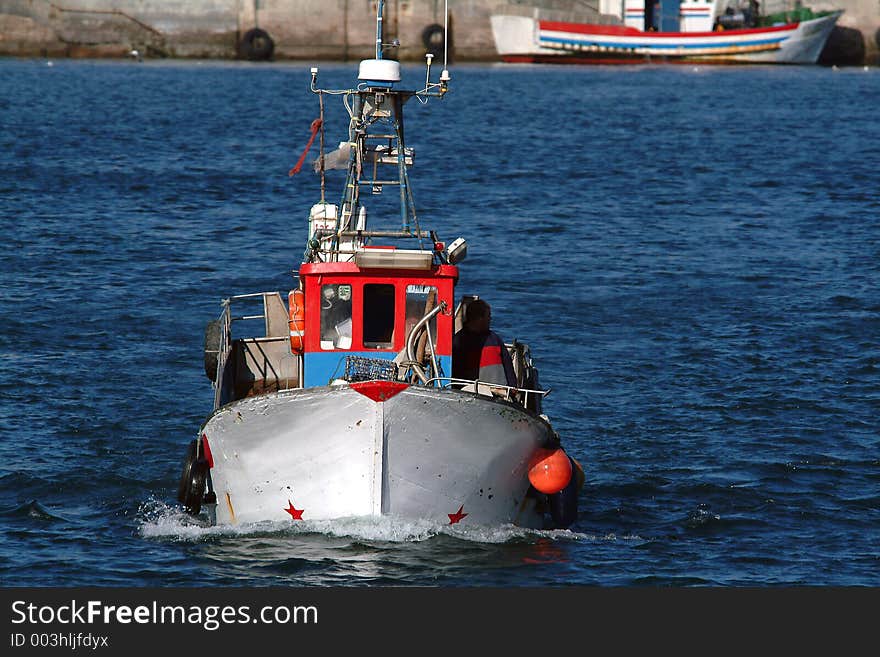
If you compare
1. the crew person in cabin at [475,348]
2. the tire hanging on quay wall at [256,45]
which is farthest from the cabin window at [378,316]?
the tire hanging on quay wall at [256,45]

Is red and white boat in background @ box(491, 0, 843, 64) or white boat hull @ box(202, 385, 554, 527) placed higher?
red and white boat in background @ box(491, 0, 843, 64)

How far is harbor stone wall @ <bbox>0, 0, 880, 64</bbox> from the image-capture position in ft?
322

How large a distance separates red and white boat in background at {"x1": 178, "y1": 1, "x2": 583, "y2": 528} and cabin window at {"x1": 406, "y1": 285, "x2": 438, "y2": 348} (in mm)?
12

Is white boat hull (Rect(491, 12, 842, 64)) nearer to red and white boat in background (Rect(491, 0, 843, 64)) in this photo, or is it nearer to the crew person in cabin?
red and white boat in background (Rect(491, 0, 843, 64))

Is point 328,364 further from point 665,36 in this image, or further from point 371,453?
point 665,36

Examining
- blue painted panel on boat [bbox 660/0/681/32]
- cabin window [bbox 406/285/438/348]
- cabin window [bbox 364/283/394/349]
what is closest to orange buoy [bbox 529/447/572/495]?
cabin window [bbox 406/285/438/348]

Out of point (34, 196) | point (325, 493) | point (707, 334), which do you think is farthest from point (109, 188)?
point (325, 493)

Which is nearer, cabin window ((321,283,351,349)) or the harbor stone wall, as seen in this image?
cabin window ((321,283,351,349))

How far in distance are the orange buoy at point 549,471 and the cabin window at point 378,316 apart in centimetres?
236

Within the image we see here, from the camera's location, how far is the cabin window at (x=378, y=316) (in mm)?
18141

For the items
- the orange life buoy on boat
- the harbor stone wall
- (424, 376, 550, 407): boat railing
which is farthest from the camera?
the harbor stone wall

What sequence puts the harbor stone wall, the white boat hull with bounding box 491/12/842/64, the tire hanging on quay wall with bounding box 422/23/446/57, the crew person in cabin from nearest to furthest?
1. the crew person in cabin
2. the tire hanging on quay wall with bounding box 422/23/446/57
3. the harbor stone wall
4. the white boat hull with bounding box 491/12/842/64

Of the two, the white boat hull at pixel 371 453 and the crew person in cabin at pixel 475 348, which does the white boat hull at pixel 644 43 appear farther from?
the white boat hull at pixel 371 453

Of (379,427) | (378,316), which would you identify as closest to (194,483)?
(379,427)
